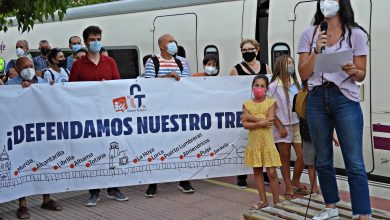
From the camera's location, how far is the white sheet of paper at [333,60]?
12.0 feet

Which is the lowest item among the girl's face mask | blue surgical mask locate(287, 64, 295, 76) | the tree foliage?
the girl's face mask

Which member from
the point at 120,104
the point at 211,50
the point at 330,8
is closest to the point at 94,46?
the point at 120,104

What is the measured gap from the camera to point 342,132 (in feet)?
12.6

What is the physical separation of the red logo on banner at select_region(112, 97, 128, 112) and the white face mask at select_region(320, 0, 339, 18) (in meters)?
3.28

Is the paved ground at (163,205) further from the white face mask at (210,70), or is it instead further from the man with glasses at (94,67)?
the white face mask at (210,70)

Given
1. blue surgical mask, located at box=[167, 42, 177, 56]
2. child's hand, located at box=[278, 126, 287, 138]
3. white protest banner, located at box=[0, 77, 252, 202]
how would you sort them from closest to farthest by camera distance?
white protest banner, located at box=[0, 77, 252, 202] < child's hand, located at box=[278, 126, 287, 138] < blue surgical mask, located at box=[167, 42, 177, 56]

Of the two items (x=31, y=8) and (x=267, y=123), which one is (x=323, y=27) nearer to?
(x=267, y=123)

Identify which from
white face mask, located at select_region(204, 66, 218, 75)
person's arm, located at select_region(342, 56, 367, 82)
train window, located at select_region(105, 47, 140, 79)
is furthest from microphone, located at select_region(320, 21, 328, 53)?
train window, located at select_region(105, 47, 140, 79)

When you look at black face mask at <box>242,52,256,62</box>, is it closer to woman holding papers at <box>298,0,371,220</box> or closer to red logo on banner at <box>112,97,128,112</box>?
red logo on banner at <box>112,97,128,112</box>

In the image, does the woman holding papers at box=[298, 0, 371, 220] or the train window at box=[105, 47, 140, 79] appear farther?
the train window at box=[105, 47, 140, 79]

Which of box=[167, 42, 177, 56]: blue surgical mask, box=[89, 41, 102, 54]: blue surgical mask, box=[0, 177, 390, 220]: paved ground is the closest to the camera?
box=[0, 177, 390, 220]: paved ground

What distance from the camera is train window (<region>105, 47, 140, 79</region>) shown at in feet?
35.0

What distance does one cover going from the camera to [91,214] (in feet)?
19.3

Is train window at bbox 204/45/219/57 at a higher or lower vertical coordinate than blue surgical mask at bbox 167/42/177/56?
higher
